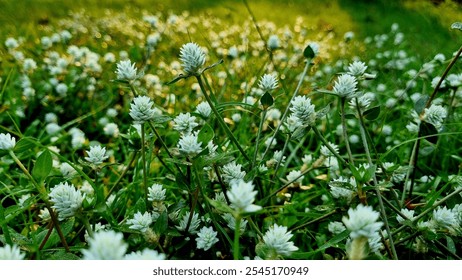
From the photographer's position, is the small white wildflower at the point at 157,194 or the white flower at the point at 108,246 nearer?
the white flower at the point at 108,246

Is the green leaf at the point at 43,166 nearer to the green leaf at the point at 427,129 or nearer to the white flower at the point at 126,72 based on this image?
the white flower at the point at 126,72

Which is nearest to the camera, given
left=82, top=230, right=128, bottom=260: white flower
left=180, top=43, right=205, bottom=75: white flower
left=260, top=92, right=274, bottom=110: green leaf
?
left=82, top=230, right=128, bottom=260: white flower

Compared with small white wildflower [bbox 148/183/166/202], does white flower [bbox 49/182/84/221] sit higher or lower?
lower

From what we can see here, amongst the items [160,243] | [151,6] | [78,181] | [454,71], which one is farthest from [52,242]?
[151,6]

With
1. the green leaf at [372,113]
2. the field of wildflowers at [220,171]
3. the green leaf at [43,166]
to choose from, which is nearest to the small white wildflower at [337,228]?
the field of wildflowers at [220,171]

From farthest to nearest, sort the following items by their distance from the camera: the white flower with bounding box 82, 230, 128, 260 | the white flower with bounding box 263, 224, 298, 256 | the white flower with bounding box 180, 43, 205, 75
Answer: the white flower with bounding box 180, 43, 205, 75 → the white flower with bounding box 263, 224, 298, 256 → the white flower with bounding box 82, 230, 128, 260

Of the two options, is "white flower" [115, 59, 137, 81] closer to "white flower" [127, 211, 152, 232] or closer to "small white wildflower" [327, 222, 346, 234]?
"white flower" [127, 211, 152, 232]

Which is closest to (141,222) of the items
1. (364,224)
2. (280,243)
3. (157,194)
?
(157,194)

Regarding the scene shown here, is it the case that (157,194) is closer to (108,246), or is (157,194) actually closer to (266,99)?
(266,99)

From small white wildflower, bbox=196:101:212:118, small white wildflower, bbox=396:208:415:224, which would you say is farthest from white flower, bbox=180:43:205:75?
small white wildflower, bbox=396:208:415:224
